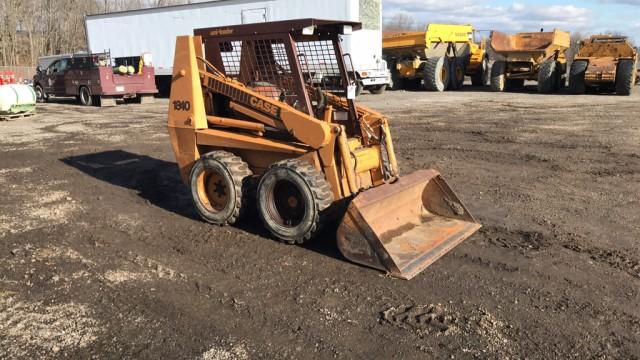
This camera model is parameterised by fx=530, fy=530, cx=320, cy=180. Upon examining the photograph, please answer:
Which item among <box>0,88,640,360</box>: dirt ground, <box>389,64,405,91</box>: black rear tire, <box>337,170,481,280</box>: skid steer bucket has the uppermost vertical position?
<box>389,64,405,91</box>: black rear tire

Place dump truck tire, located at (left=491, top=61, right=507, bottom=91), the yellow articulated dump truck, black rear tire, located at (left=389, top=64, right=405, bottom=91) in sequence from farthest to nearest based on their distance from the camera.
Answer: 1. black rear tire, located at (left=389, top=64, right=405, bottom=91)
2. the yellow articulated dump truck
3. dump truck tire, located at (left=491, top=61, right=507, bottom=91)

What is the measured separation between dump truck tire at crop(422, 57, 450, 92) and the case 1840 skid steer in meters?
18.1

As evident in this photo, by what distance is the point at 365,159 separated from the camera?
5.29 metres

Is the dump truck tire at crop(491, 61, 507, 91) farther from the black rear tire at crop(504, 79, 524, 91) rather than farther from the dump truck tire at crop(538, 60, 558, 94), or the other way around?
the dump truck tire at crop(538, 60, 558, 94)

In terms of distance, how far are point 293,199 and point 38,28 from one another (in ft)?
166

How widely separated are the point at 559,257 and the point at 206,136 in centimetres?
370

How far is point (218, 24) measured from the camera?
2103cm

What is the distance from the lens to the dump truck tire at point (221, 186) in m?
5.42

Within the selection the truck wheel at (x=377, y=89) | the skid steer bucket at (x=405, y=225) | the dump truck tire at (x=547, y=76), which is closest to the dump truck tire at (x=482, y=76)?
the dump truck tire at (x=547, y=76)

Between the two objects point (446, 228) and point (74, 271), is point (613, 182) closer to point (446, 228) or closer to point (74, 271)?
point (446, 228)

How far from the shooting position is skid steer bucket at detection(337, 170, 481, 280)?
4418 mm

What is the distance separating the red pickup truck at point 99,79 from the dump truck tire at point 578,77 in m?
16.2

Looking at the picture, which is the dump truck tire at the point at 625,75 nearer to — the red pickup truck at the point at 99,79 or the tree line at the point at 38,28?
the red pickup truck at the point at 99,79

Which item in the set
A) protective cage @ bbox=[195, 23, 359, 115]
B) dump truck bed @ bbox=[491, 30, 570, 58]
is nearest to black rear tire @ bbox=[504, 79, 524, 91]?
dump truck bed @ bbox=[491, 30, 570, 58]
